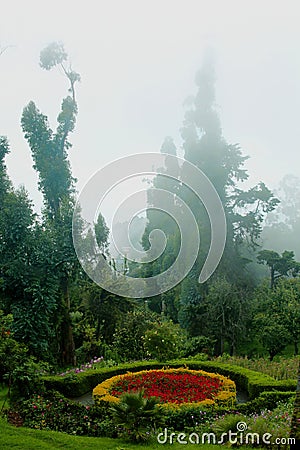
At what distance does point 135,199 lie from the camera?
10.9 metres

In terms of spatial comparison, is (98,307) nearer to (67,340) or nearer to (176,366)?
(67,340)

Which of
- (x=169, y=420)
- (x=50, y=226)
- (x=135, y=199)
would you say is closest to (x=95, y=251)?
(x=50, y=226)

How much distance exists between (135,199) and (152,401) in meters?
5.93

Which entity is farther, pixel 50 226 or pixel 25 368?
pixel 50 226

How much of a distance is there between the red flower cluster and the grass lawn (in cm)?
211

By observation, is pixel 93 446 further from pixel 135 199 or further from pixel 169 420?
pixel 135 199

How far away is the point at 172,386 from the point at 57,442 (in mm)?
3506

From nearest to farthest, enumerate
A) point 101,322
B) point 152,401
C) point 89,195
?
1. point 152,401
2. point 89,195
3. point 101,322

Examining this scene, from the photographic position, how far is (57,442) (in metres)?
5.30

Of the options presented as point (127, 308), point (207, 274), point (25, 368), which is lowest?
point (25, 368)

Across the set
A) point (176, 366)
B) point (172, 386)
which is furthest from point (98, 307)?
point (172, 386)

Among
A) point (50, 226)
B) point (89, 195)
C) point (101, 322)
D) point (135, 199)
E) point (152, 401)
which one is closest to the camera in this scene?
point (152, 401)

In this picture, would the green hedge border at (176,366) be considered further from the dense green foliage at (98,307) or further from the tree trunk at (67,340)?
the tree trunk at (67,340)

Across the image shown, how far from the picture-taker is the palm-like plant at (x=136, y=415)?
5477mm
